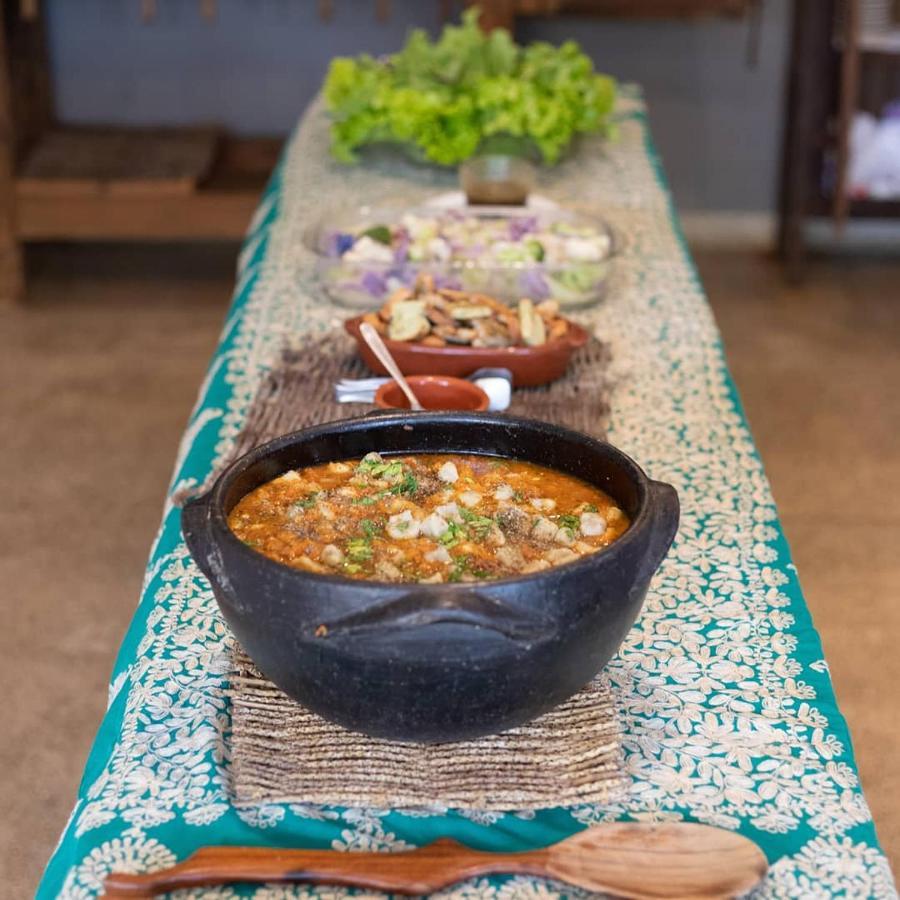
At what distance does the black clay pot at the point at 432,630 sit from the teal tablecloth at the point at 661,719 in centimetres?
9

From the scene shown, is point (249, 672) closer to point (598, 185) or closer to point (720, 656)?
point (720, 656)

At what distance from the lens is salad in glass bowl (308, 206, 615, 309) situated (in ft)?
6.60

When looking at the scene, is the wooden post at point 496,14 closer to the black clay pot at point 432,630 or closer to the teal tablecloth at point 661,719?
the teal tablecloth at point 661,719

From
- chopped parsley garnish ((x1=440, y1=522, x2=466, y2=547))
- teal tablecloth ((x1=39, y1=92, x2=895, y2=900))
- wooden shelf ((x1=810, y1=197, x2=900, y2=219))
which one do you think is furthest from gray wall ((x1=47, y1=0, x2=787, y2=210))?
chopped parsley garnish ((x1=440, y1=522, x2=466, y2=547))

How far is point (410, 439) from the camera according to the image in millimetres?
1228

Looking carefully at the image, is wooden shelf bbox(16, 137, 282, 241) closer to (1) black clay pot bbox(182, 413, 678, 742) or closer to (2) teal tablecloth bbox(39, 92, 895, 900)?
(2) teal tablecloth bbox(39, 92, 895, 900)

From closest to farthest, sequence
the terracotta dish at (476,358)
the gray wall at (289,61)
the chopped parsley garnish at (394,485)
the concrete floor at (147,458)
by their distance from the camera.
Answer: the chopped parsley garnish at (394,485), the terracotta dish at (476,358), the concrete floor at (147,458), the gray wall at (289,61)

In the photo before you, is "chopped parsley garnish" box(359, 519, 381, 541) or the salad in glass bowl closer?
"chopped parsley garnish" box(359, 519, 381, 541)

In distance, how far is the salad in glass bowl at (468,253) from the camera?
201 cm

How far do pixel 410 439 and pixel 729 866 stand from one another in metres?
0.48

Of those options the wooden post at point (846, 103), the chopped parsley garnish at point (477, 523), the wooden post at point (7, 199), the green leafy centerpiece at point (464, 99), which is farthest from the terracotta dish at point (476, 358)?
the wooden post at point (7, 199)

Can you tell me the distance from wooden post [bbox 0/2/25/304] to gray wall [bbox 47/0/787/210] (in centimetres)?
50

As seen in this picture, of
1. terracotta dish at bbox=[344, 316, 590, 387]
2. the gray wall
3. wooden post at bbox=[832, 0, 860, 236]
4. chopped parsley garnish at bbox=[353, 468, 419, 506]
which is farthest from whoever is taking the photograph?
the gray wall

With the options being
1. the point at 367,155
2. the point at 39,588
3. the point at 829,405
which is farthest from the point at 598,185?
the point at 39,588
